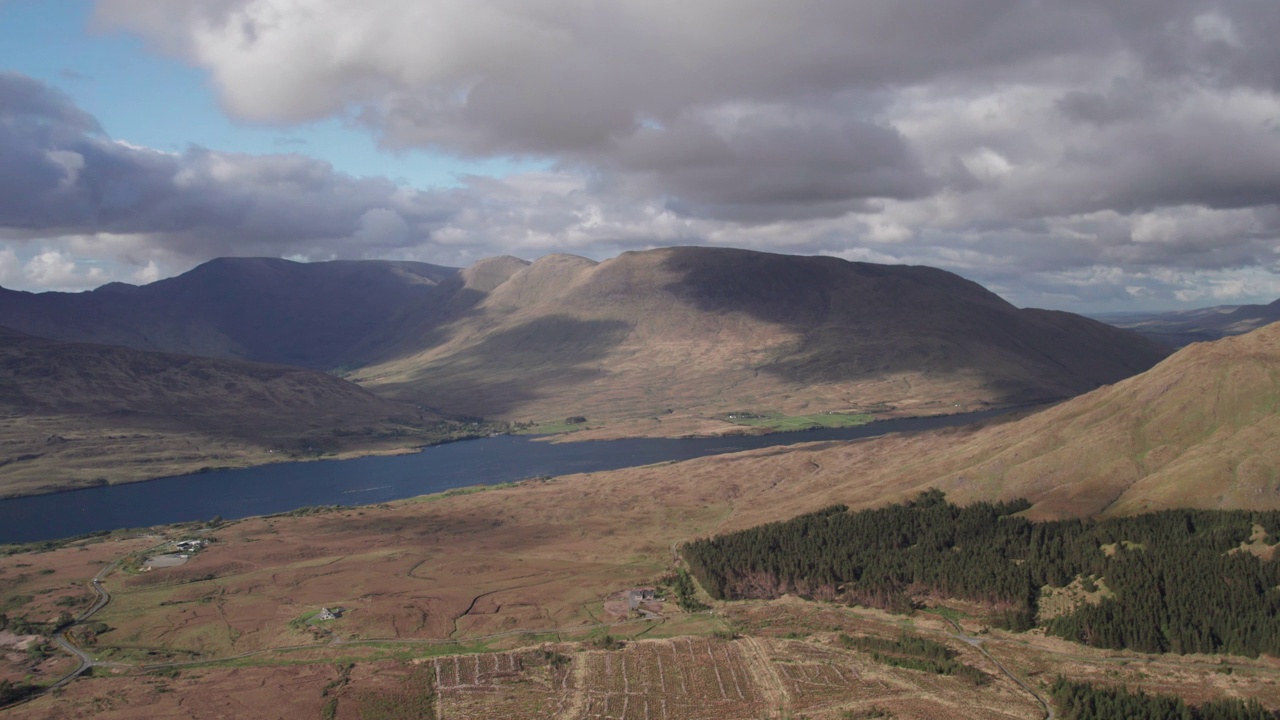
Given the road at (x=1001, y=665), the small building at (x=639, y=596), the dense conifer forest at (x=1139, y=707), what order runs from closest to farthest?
1. the dense conifer forest at (x=1139, y=707)
2. the road at (x=1001, y=665)
3. the small building at (x=639, y=596)

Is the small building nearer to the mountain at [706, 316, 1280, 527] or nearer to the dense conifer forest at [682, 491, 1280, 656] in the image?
the dense conifer forest at [682, 491, 1280, 656]

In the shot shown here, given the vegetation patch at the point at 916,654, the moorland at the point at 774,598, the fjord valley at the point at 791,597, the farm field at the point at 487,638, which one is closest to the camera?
the farm field at the point at 487,638

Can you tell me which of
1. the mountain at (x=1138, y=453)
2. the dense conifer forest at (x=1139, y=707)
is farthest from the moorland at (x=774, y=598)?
the mountain at (x=1138, y=453)

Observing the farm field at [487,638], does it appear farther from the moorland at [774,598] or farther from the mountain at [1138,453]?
the mountain at [1138,453]

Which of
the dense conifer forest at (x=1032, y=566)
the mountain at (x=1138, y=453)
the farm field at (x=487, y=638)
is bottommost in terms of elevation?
the farm field at (x=487, y=638)

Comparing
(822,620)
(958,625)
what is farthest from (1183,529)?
(822,620)

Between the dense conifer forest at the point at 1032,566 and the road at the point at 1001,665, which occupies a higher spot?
the dense conifer forest at the point at 1032,566

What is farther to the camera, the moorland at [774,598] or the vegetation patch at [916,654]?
the vegetation patch at [916,654]

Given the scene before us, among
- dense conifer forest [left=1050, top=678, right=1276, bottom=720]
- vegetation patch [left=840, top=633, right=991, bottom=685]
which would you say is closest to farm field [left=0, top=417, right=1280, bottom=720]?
vegetation patch [left=840, top=633, right=991, bottom=685]
